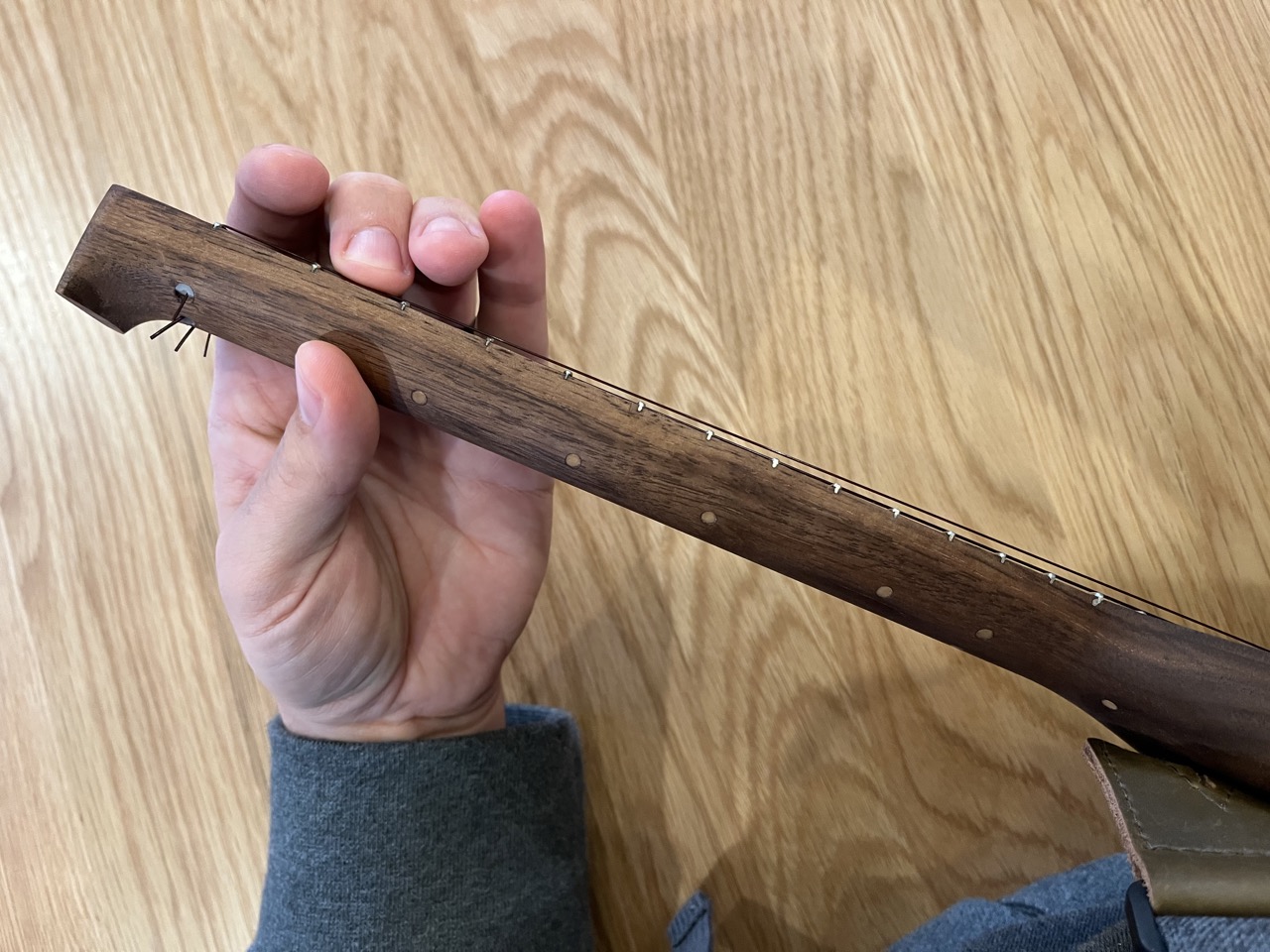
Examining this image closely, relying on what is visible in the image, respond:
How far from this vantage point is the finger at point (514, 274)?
0.51 m

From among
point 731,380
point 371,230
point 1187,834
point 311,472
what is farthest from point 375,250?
point 1187,834

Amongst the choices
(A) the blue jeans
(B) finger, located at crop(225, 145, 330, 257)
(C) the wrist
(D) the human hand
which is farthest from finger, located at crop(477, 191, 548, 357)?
(A) the blue jeans

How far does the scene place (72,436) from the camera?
663 millimetres

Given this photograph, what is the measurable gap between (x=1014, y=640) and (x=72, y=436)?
2.35 ft

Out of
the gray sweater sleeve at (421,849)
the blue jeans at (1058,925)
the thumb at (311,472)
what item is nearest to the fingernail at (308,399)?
the thumb at (311,472)

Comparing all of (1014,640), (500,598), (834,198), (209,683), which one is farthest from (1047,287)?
(209,683)

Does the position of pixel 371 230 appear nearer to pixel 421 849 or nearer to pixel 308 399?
pixel 308 399

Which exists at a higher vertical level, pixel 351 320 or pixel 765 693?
pixel 351 320

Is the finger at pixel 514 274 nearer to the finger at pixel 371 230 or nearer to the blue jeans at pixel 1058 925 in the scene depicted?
the finger at pixel 371 230

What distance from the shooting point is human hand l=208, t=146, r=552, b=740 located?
46 cm

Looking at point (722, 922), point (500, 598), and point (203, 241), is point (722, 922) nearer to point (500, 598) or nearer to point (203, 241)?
point (500, 598)

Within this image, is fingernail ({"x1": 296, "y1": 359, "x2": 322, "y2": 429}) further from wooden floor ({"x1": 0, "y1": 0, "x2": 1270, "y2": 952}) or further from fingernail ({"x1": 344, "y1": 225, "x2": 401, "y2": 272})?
wooden floor ({"x1": 0, "y1": 0, "x2": 1270, "y2": 952})

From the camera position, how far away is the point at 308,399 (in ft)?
1.36

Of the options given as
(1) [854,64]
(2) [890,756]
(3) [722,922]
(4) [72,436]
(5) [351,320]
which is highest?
(1) [854,64]
